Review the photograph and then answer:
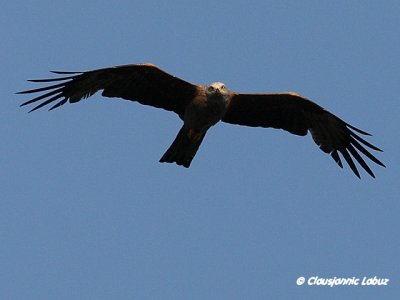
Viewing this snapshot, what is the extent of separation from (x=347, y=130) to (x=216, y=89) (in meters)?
2.38

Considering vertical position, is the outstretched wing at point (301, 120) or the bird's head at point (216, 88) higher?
the outstretched wing at point (301, 120)

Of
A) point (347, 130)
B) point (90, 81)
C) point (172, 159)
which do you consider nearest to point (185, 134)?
point (172, 159)

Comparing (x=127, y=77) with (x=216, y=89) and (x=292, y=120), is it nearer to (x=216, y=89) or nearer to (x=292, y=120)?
(x=216, y=89)

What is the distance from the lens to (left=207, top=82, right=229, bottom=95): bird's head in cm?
1488

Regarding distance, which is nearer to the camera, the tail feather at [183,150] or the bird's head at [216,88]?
the bird's head at [216,88]

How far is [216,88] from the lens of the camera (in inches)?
586

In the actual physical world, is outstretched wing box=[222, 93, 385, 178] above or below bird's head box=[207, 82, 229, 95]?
above

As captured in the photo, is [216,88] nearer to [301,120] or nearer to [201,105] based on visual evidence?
[201,105]

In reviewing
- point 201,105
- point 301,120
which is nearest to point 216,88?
point 201,105

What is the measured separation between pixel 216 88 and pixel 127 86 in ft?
4.38

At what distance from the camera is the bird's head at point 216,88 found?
14883mm

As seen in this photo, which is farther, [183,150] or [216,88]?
[183,150]

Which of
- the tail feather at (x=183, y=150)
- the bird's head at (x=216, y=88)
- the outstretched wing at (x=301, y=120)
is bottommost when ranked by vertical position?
the tail feather at (x=183, y=150)

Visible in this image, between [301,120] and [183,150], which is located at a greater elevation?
[301,120]
